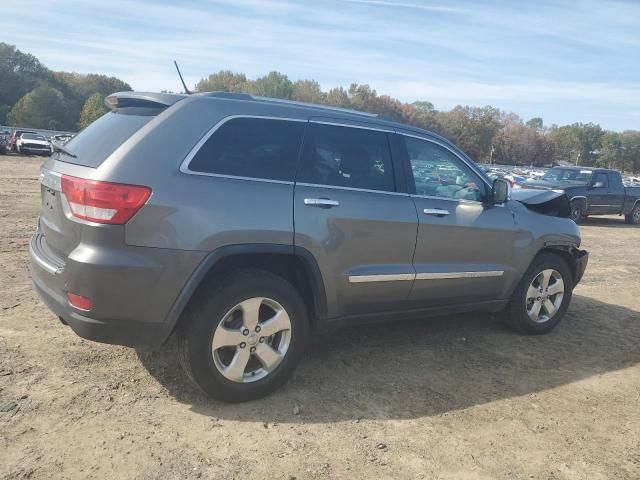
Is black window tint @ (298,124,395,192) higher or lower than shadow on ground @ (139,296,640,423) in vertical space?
higher

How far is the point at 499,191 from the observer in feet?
15.1

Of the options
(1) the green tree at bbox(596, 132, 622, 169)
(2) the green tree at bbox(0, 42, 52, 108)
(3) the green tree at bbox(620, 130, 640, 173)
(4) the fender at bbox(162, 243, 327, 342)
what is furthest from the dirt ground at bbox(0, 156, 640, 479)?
(3) the green tree at bbox(620, 130, 640, 173)

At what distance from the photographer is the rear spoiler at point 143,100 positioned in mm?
3429

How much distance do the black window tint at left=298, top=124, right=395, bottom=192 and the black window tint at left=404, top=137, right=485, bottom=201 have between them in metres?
0.29

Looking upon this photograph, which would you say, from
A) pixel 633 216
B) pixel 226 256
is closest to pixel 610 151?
pixel 633 216

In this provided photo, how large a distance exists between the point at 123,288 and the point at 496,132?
125711 millimetres

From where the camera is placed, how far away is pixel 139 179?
119 inches

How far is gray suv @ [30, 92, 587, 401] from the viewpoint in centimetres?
303

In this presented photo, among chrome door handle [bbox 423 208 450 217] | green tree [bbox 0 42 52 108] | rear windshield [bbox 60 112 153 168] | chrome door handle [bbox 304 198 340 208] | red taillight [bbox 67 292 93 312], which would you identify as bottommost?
red taillight [bbox 67 292 93 312]

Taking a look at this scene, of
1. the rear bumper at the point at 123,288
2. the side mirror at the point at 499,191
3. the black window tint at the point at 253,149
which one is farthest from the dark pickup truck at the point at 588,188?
the rear bumper at the point at 123,288

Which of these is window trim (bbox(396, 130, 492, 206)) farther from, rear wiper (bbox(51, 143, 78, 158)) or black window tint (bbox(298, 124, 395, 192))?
rear wiper (bbox(51, 143, 78, 158))

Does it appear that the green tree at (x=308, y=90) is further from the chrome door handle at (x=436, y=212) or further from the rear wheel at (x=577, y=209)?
the chrome door handle at (x=436, y=212)

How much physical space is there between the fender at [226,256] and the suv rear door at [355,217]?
57mm

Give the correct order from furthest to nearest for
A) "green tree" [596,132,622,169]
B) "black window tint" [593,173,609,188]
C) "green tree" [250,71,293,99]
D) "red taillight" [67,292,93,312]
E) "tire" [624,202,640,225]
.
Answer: "green tree" [596,132,622,169], "green tree" [250,71,293,99], "tire" [624,202,640,225], "black window tint" [593,173,609,188], "red taillight" [67,292,93,312]
